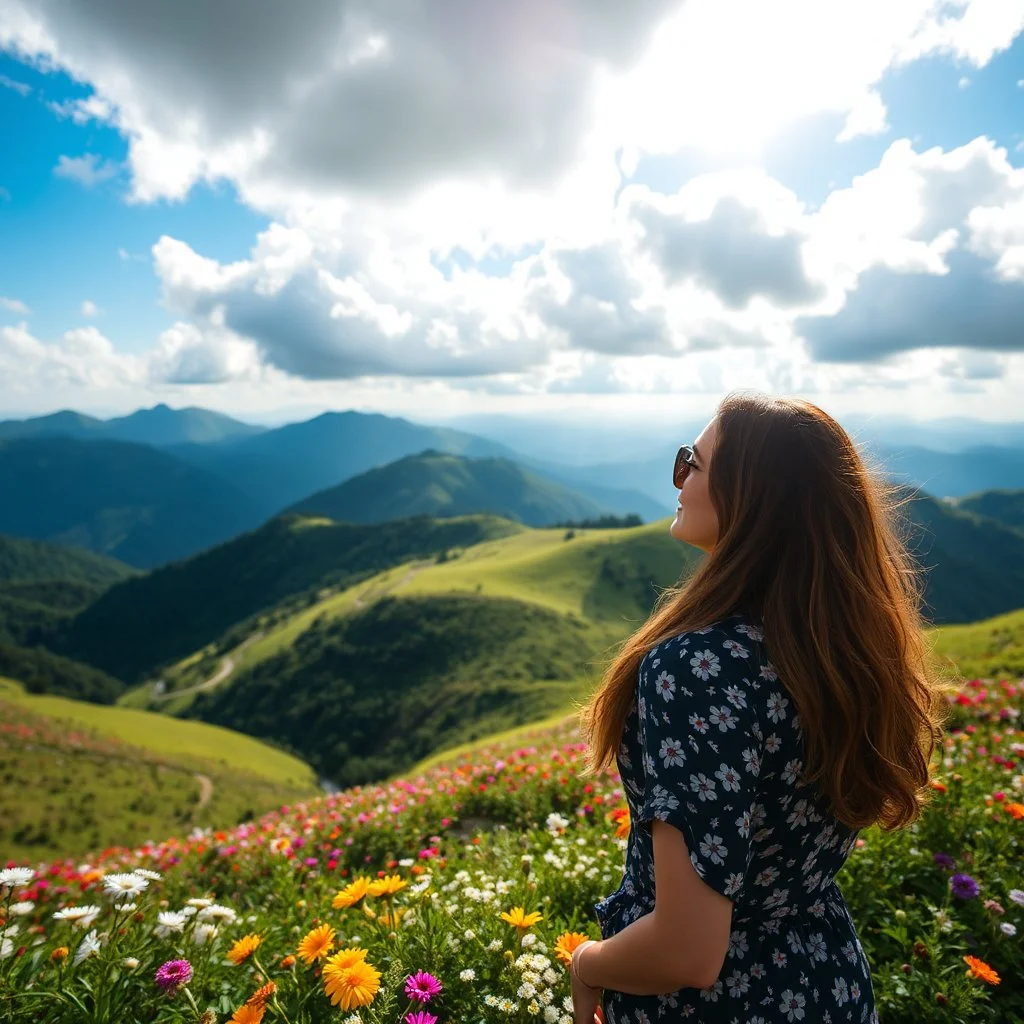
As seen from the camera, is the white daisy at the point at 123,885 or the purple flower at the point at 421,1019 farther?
the white daisy at the point at 123,885

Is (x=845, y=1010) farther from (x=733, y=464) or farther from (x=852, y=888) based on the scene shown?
(x=852, y=888)

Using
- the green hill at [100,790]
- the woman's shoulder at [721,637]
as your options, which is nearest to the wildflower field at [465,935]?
the woman's shoulder at [721,637]

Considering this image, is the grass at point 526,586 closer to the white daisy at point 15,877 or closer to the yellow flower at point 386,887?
the yellow flower at point 386,887

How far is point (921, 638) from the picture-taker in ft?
7.84

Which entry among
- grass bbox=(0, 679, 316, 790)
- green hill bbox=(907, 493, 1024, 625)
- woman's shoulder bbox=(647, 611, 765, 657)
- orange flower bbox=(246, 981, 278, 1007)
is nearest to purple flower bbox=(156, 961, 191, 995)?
orange flower bbox=(246, 981, 278, 1007)

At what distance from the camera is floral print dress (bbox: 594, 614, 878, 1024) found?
5.65 feet

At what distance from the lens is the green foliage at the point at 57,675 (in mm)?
129250

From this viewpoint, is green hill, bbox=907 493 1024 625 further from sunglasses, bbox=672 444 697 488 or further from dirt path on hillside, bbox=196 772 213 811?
sunglasses, bbox=672 444 697 488

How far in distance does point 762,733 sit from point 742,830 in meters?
0.27

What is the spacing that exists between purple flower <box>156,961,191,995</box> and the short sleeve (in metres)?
2.35

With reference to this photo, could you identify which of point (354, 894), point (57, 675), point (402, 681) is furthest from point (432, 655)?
point (354, 894)

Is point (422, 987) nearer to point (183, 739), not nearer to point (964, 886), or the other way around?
point (964, 886)

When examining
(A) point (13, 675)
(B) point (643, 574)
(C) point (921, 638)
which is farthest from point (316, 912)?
(A) point (13, 675)

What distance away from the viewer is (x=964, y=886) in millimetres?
3971
